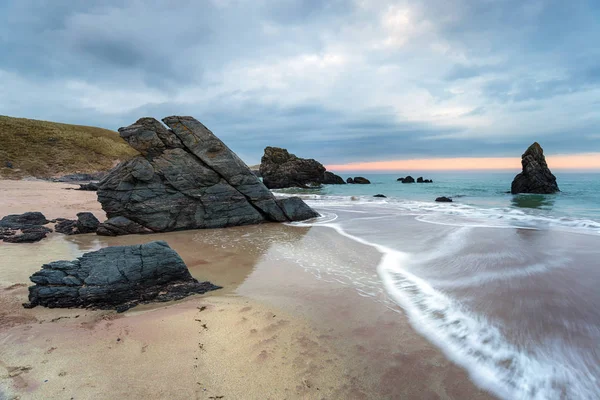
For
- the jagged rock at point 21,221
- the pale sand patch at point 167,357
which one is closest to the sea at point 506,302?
the pale sand patch at point 167,357

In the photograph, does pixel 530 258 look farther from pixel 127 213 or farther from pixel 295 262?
pixel 127 213

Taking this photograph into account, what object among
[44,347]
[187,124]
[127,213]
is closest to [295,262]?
[44,347]

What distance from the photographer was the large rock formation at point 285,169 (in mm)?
58594

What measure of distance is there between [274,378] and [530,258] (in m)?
8.74

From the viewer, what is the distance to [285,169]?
2302 inches

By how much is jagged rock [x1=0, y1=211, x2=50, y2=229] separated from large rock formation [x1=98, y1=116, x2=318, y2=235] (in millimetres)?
2262

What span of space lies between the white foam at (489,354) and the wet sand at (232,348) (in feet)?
0.84

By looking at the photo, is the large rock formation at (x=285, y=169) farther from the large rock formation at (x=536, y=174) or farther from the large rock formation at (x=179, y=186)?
the large rock formation at (x=179, y=186)

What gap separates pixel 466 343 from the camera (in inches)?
166

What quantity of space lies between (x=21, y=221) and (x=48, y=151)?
160 ft

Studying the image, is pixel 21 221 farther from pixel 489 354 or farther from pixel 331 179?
pixel 331 179

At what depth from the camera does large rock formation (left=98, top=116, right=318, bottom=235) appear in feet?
39.8

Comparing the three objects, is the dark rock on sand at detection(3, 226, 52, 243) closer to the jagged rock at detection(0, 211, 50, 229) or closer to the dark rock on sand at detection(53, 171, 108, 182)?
the jagged rock at detection(0, 211, 50, 229)

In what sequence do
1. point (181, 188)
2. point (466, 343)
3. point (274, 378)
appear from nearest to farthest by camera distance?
point (274, 378) < point (466, 343) < point (181, 188)
